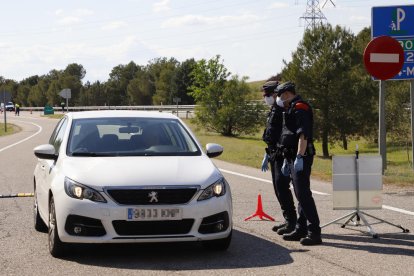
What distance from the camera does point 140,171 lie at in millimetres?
7062

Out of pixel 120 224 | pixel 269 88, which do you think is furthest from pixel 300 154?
pixel 120 224

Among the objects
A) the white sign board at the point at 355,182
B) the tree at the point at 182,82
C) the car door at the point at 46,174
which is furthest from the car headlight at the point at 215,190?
the tree at the point at 182,82

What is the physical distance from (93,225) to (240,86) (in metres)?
39.2

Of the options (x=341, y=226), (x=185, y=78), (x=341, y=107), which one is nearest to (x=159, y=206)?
(x=341, y=226)

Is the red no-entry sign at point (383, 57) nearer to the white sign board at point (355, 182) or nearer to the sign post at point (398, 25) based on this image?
the sign post at point (398, 25)

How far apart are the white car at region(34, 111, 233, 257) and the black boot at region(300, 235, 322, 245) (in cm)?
93

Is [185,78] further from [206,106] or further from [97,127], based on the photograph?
[97,127]

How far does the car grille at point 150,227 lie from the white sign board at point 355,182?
2.45 m

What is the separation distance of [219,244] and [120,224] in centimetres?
109

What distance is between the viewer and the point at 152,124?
8.51m

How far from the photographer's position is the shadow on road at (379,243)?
7458 millimetres

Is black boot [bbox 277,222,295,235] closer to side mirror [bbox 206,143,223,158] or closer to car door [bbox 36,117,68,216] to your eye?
side mirror [bbox 206,143,223,158]

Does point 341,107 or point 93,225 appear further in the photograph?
point 341,107

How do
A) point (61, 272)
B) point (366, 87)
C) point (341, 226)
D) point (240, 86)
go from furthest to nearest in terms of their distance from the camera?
point (240, 86) → point (366, 87) → point (341, 226) → point (61, 272)
